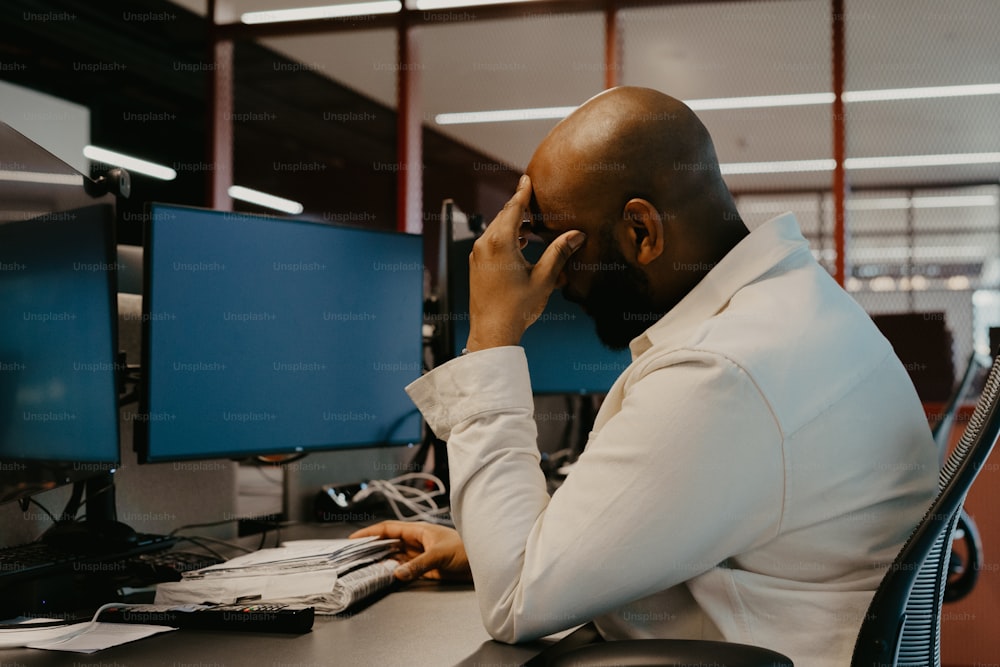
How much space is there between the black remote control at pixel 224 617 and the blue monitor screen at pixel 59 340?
195 mm

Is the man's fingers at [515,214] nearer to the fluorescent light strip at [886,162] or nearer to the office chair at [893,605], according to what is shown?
the office chair at [893,605]

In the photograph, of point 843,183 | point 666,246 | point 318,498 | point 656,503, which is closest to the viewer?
point 656,503

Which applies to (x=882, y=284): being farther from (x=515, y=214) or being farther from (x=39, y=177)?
(x=39, y=177)

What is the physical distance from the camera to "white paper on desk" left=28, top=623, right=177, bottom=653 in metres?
0.97

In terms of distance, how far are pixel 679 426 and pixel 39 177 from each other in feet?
2.66

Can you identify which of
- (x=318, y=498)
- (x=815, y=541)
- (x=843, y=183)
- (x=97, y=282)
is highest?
(x=843, y=183)

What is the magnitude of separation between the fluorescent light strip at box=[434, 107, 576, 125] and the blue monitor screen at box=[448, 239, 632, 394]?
3.11m

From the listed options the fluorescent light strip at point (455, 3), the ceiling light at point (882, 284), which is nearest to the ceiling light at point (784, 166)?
the ceiling light at point (882, 284)

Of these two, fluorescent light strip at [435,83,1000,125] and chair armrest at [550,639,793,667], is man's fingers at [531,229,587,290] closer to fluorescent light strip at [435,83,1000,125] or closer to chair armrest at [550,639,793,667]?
chair armrest at [550,639,793,667]

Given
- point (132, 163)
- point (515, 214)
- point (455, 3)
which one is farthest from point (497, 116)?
point (515, 214)

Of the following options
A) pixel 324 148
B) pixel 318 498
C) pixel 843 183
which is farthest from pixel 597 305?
pixel 324 148

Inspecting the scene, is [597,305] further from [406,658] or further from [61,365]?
[61,365]

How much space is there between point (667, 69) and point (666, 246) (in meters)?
4.26

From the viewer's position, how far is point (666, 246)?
1.09 meters
